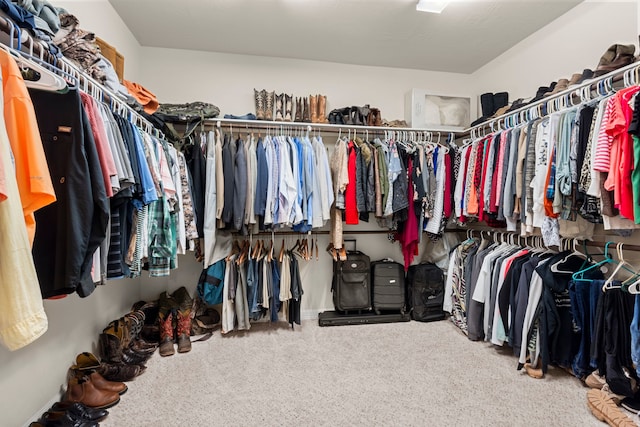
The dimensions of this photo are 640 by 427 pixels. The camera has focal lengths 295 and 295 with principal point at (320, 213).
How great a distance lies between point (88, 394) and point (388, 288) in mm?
2307

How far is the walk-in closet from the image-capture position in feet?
3.65

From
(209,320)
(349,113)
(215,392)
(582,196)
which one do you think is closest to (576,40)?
(582,196)

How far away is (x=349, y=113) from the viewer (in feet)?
9.19

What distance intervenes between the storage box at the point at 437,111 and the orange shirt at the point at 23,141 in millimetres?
2827

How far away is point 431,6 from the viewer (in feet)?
6.88

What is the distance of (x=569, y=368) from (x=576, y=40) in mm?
2302

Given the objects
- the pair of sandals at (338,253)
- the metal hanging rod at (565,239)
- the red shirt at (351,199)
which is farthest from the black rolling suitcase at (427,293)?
the red shirt at (351,199)

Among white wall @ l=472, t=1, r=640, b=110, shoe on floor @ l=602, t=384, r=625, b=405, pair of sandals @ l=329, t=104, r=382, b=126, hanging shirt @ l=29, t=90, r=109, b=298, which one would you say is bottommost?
shoe on floor @ l=602, t=384, r=625, b=405

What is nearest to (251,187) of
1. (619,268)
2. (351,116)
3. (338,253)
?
(338,253)

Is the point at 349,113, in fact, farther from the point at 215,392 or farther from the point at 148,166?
the point at 215,392

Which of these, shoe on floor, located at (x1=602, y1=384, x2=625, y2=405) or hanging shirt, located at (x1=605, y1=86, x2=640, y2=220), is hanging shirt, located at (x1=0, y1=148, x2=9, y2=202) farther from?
shoe on floor, located at (x1=602, y1=384, x2=625, y2=405)

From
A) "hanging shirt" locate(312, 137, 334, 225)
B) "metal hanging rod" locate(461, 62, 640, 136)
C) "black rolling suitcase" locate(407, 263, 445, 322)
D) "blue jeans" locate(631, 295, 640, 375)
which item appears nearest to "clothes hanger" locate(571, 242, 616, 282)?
"blue jeans" locate(631, 295, 640, 375)

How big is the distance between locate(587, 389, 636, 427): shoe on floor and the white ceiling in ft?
8.42

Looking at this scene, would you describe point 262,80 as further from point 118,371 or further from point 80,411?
point 80,411
